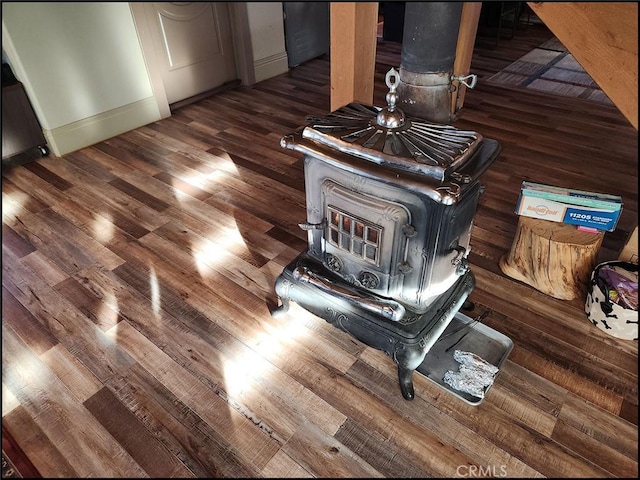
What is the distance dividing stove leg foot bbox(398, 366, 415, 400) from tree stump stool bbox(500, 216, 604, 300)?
2.63 ft

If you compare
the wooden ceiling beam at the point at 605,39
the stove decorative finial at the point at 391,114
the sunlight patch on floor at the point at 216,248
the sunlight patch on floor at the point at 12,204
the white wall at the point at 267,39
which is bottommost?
the sunlight patch on floor at the point at 216,248

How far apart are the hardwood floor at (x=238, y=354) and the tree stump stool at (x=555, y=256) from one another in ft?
0.21

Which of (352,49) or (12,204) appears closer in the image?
(352,49)

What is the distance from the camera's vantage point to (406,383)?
1.52 metres

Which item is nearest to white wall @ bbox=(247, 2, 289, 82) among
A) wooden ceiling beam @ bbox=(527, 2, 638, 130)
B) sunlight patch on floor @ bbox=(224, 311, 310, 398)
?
sunlight patch on floor @ bbox=(224, 311, 310, 398)

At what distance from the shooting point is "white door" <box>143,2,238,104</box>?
3.39 m

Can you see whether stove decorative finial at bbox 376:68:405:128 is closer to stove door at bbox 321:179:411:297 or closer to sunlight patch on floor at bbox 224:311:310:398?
stove door at bbox 321:179:411:297

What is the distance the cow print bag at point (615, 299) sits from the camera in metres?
1.65

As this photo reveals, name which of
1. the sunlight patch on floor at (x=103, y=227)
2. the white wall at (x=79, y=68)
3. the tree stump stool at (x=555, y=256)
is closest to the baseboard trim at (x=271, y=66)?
the white wall at (x=79, y=68)

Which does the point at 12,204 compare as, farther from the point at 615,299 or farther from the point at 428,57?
the point at 615,299

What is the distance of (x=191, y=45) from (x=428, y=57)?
2948mm

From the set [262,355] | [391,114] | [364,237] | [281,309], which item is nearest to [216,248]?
[281,309]

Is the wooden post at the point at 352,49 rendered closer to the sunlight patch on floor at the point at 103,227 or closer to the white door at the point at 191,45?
the sunlight patch on floor at the point at 103,227

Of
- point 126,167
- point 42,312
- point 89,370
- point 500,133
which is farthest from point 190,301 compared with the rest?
point 500,133
